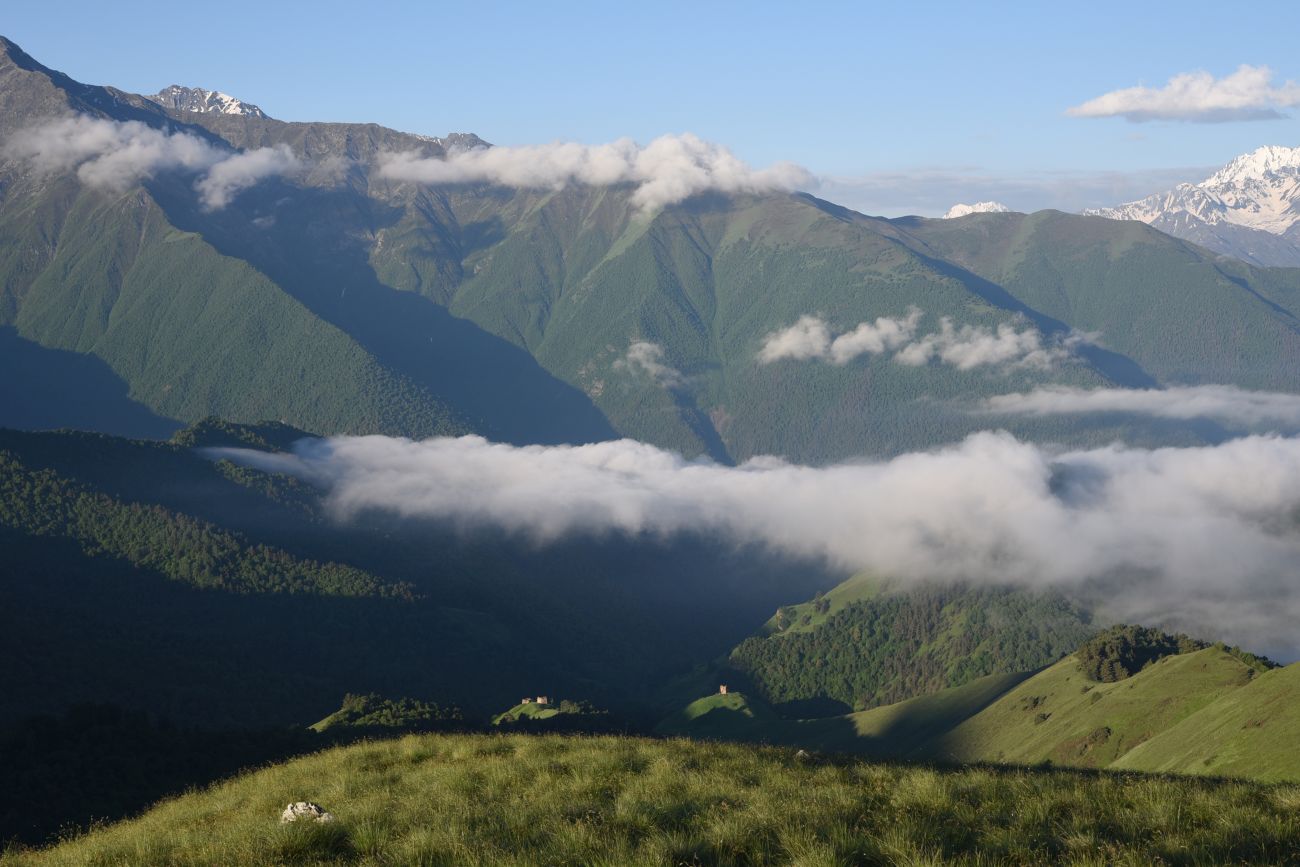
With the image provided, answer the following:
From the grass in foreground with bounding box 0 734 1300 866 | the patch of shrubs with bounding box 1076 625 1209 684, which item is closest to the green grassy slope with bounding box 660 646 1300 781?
the patch of shrubs with bounding box 1076 625 1209 684

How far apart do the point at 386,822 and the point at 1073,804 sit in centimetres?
1449

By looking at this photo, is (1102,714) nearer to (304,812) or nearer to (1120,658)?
(1120,658)

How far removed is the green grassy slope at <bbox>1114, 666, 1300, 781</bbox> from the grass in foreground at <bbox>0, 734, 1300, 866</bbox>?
65188mm

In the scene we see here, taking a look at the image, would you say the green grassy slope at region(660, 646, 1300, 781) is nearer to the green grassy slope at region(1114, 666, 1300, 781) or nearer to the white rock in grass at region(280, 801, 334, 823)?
the green grassy slope at region(1114, 666, 1300, 781)

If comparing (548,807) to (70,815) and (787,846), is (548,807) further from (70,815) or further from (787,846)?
(70,815)

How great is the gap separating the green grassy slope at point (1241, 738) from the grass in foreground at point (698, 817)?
65188mm

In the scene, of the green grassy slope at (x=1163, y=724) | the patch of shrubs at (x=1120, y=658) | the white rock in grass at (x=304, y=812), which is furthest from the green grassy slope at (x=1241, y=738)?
the white rock in grass at (x=304, y=812)

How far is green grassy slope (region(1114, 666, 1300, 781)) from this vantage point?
94.5 metres

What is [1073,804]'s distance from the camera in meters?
26.3

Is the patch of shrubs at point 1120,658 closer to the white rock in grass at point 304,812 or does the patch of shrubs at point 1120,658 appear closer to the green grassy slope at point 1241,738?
the green grassy slope at point 1241,738

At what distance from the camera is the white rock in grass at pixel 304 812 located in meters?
27.9

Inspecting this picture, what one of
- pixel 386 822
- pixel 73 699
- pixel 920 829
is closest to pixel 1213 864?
pixel 920 829

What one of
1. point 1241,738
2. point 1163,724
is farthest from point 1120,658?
point 1241,738

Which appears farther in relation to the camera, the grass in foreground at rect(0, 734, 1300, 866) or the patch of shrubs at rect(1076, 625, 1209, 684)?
the patch of shrubs at rect(1076, 625, 1209, 684)
